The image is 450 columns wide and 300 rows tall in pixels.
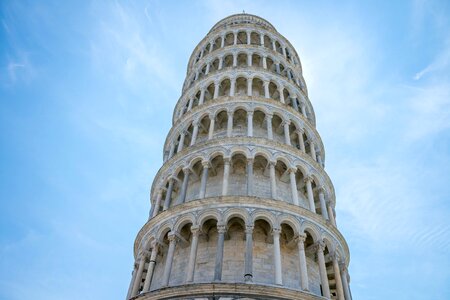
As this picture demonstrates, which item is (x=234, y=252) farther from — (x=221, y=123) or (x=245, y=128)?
(x=221, y=123)

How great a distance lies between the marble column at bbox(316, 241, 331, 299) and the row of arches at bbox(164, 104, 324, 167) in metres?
6.30

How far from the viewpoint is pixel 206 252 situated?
16641 millimetres

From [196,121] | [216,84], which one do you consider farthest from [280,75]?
[196,121]

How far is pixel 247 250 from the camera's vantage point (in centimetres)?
1505

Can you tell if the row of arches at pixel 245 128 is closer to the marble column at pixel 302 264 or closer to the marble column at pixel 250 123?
the marble column at pixel 250 123

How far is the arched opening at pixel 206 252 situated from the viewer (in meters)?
15.8

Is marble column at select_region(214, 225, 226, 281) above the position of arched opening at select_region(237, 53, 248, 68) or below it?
below

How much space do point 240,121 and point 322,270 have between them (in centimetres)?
990

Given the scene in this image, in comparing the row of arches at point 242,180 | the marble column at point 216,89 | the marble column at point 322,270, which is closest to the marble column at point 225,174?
the row of arches at point 242,180

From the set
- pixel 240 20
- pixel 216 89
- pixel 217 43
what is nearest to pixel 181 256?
pixel 216 89

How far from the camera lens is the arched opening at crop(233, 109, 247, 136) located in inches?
869

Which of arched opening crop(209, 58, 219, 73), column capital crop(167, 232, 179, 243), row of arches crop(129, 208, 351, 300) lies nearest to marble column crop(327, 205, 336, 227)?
row of arches crop(129, 208, 351, 300)

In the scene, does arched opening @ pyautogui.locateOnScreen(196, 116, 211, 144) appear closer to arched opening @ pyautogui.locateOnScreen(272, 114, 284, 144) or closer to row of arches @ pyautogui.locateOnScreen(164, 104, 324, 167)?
row of arches @ pyautogui.locateOnScreen(164, 104, 324, 167)

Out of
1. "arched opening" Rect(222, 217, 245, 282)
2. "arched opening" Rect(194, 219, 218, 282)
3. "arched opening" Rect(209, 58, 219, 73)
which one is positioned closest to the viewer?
"arched opening" Rect(222, 217, 245, 282)
